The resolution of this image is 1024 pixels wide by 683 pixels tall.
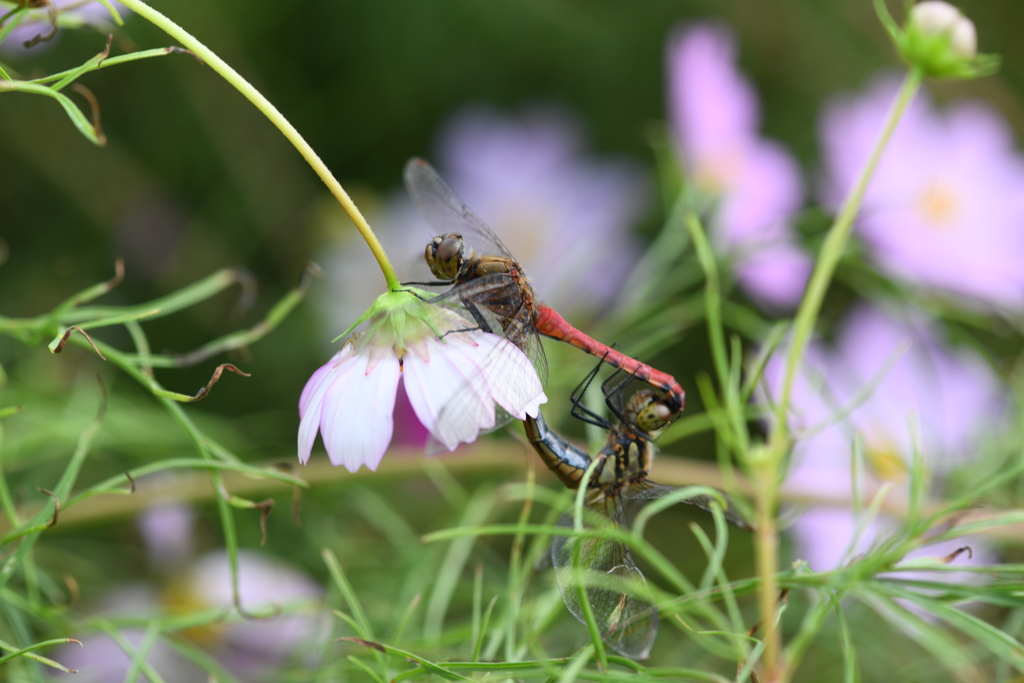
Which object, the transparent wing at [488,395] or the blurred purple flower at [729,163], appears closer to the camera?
the transparent wing at [488,395]

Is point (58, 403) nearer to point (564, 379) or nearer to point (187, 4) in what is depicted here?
point (564, 379)

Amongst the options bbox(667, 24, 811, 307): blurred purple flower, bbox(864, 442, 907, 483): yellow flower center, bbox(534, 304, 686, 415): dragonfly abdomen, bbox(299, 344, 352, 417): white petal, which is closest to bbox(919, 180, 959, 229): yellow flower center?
bbox(667, 24, 811, 307): blurred purple flower

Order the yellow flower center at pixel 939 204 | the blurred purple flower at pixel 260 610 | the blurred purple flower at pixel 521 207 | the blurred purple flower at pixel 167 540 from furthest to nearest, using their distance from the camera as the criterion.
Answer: the blurred purple flower at pixel 521 207 < the yellow flower center at pixel 939 204 < the blurred purple flower at pixel 167 540 < the blurred purple flower at pixel 260 610

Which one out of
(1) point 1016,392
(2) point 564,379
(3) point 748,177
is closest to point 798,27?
(3) point 748,177

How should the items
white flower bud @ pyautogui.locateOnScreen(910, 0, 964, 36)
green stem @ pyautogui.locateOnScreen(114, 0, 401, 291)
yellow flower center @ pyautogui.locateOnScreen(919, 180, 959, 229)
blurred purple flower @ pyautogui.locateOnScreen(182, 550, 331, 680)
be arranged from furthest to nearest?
yellow flower center @ pyautogui.locateOnScreen(919, 180, 959, 229) → blurred purple flower @ pyautogui.locateOnScreen(182, 550, 331, 680) → white flower bud @ pyautogui.locateOnScreen(910, 0, 964, 36) → green stem @ pyautogui.locateOnScreen(114, 0, 401, 291)

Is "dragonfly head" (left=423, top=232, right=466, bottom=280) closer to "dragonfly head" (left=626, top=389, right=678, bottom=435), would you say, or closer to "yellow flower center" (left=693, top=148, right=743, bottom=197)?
"dragonfly head" (left=626, top=389, right=678, bottom=435)

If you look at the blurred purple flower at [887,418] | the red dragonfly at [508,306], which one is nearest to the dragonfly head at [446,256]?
the red dragonfly at [508,306]

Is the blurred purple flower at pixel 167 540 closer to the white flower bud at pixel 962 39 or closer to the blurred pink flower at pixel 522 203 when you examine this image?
the blurred pink flower at pixel 522 203

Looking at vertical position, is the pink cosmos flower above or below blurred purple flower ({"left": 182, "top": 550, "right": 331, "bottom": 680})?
below
